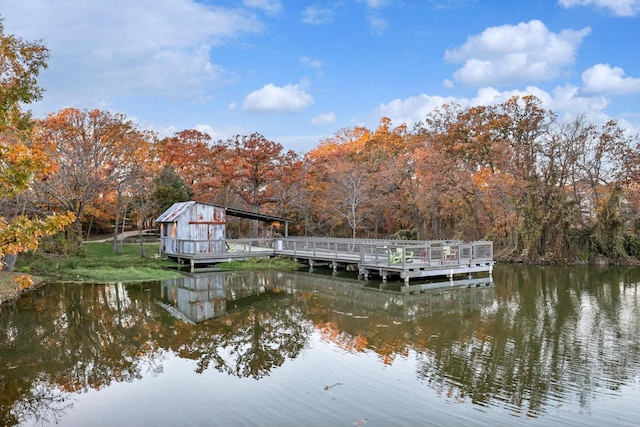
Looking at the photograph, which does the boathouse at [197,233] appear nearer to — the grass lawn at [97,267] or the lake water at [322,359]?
the grass lawn at [97,267]

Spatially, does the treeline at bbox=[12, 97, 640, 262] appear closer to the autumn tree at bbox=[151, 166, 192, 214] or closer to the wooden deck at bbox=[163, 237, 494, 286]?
the autumn tree at bbox=[151, 166, 192, 214]

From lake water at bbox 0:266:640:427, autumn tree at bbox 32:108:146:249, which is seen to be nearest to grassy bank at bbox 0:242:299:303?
autumn tree at bbox 32:108:146:249

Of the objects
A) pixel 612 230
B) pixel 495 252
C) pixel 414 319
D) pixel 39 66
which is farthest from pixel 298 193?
pixel 39 66

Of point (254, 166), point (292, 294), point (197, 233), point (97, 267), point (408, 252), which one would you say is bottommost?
point (292, 294)

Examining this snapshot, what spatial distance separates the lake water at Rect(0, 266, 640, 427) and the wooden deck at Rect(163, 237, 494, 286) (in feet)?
9.54

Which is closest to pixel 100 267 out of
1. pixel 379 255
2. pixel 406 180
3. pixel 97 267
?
pixel 97 267

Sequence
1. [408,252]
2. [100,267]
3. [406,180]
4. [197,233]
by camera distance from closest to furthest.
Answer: [408,252] → [100,267] → [197,233] → [406,180]

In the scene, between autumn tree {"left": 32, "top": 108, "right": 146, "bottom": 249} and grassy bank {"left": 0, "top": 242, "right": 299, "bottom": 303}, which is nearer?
grassy bank {"left": 0, "top": 242, "right": 299, "bottom": 303}

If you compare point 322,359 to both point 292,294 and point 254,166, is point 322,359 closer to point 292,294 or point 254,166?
point 292,294

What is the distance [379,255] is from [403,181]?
62.3 feet

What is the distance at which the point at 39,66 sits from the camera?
1073 centimetres

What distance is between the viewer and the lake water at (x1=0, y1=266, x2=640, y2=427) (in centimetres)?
817

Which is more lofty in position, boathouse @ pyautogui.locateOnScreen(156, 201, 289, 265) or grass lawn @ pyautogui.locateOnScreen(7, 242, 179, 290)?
boathouse @ pyautogui.locateOnScreen(156, 201, 289, 265)

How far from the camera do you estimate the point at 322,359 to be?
11234mm
